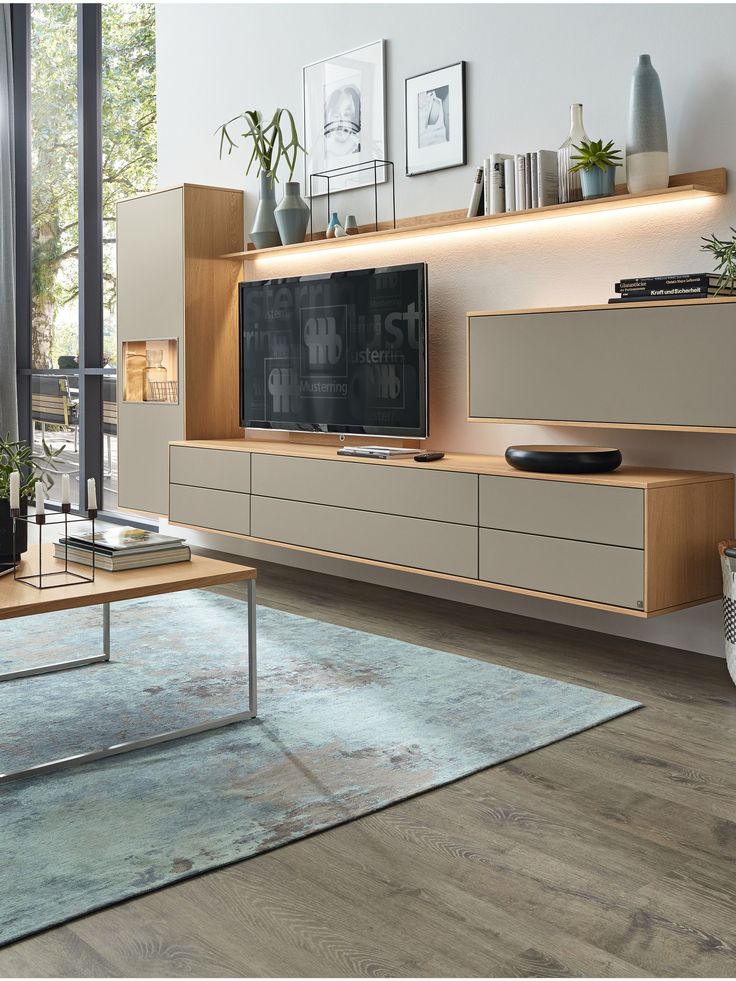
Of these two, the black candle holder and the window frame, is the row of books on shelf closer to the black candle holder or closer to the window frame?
the black candle holder

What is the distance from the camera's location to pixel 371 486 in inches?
150

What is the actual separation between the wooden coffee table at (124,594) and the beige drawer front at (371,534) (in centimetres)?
100

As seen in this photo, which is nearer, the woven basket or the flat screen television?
the woven basket

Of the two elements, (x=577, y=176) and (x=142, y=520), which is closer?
(x=577, y=176)

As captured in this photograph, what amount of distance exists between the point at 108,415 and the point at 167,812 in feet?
14.7

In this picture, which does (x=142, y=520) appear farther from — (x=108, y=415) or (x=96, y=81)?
(x=96, y=81)

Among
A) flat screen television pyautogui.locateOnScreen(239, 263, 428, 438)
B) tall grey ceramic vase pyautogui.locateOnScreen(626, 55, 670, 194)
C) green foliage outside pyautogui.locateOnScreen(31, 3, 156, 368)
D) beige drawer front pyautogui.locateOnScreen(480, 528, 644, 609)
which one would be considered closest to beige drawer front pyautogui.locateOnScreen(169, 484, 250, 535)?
flat screen television pyautogui.locateOnScreen(239, 263, 428, 438)

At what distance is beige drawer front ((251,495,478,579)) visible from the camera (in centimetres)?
350

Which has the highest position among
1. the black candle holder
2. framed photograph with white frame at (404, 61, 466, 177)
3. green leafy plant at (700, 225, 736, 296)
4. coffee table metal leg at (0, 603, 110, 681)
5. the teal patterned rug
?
framed photograph with white frame at (404, 61, 466, 177)

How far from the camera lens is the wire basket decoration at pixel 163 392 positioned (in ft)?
16.4

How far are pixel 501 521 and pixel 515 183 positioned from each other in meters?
1.19

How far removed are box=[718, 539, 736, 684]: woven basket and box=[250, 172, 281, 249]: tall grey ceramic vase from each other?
8.56 feet

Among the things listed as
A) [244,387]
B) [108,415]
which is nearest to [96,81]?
[108,415]

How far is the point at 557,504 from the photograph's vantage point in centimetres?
315
